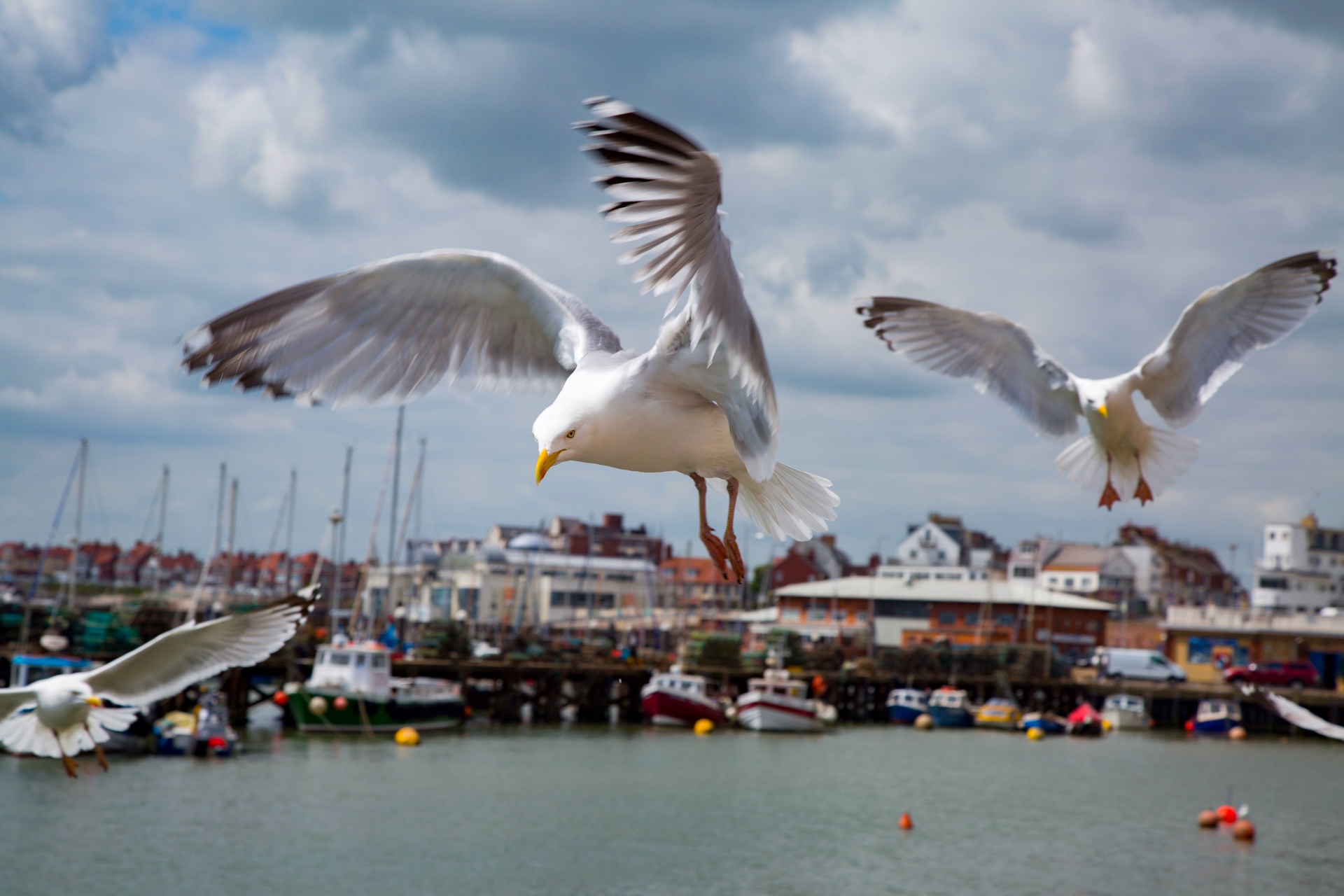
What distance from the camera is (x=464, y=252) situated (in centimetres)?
548

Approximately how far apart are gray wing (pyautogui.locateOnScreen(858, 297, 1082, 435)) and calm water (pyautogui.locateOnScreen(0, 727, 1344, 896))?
17.6 meters

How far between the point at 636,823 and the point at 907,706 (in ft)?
99.5

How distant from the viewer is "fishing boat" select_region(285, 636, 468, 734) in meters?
43.5

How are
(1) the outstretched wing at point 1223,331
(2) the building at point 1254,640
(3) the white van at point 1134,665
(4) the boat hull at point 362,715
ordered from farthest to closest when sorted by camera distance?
(3) the white van at point 1134,665
(2) the building at point 1254,640
(4) the boat hull at point 362,715
(1) the outstretched wing at point 1223,331

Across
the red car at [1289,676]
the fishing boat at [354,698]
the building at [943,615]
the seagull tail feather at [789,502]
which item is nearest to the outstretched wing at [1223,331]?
Result: the seagull tail feather at [789,502]

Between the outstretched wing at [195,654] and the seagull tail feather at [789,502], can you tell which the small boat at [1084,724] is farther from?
the seagull tail feather at [789,502]

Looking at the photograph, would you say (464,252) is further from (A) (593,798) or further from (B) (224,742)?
(B) (224,742)

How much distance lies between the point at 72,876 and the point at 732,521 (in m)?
23.0

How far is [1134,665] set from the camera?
224 feet

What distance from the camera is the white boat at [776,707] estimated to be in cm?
5091

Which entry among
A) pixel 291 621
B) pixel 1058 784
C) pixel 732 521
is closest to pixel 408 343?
pixel 732 521

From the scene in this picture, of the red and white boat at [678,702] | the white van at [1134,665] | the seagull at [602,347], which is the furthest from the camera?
the white van at [1134,665]

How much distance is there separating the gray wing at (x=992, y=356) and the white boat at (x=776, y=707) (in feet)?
138

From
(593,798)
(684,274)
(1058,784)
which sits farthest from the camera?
(1058,784)
